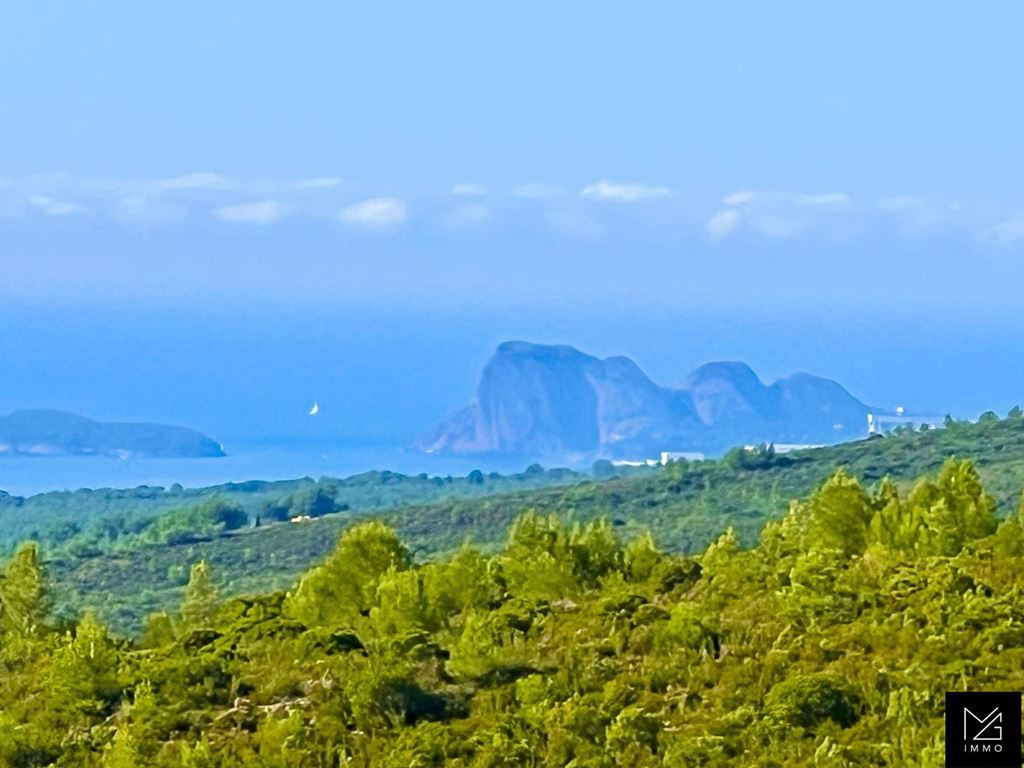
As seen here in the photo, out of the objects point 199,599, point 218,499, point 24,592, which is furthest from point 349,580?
point 218,499

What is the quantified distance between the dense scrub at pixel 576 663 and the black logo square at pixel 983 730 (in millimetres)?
388

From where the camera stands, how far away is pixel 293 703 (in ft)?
102

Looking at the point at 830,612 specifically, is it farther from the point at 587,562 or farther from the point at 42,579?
the point at 42,579

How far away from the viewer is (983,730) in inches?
1032

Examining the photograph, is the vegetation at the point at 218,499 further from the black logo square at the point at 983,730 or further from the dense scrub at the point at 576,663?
the black logo square at the point at 983,730

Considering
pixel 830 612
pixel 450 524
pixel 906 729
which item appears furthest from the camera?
pixel 450 524

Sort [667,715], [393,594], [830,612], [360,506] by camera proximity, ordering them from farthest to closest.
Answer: [360,506]
[393,594]
[830,612]
[667,715]

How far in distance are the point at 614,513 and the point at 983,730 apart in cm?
8521

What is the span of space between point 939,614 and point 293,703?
9182 mm

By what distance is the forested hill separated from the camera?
96.1 meters

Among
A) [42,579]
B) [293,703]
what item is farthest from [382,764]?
[42,579]

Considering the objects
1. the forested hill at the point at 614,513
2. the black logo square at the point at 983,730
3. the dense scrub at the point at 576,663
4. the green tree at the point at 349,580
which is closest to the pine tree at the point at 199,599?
the green tree at the point at 349,580

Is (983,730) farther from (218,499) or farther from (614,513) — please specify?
(218,499)

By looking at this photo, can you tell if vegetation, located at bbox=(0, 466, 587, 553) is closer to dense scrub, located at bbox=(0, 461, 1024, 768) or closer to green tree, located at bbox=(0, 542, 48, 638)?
green tree, located at bbox=(0, 542, 48, 638)
